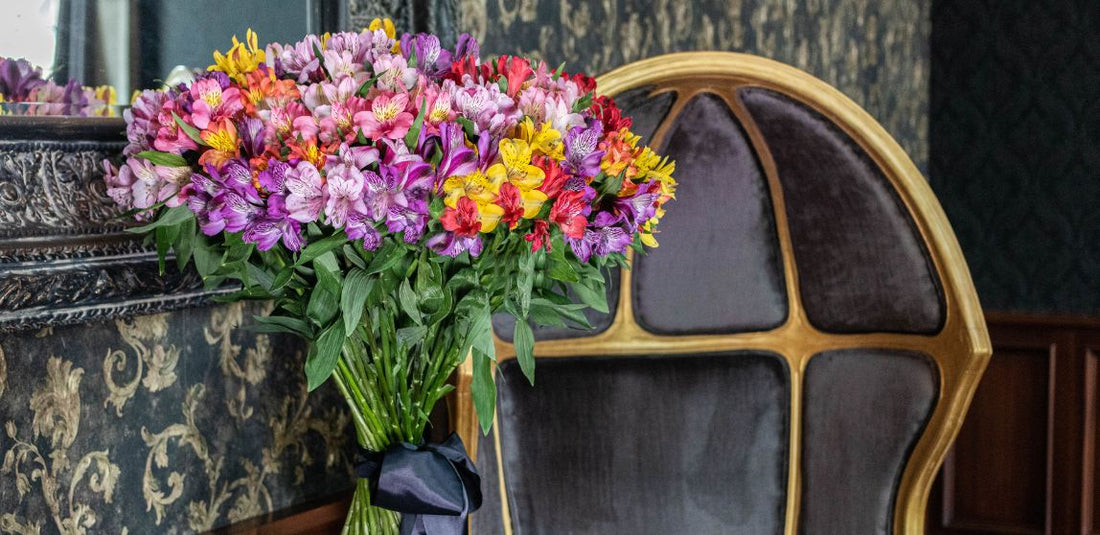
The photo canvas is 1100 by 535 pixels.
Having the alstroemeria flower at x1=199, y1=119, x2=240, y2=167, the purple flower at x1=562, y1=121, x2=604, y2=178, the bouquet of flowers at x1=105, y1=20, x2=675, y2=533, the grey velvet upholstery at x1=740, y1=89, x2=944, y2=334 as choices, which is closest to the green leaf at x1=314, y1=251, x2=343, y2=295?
the bouquet of flowers at x1=105, y1=20, x2=675, y2=533

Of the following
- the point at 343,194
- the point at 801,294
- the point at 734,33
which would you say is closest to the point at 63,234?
the point at 343,194

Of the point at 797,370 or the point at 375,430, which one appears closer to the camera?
the point at 375,430

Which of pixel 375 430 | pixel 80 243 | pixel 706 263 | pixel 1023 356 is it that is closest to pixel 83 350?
pixel 80 243

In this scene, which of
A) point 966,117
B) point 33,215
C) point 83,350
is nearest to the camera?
point 33,215

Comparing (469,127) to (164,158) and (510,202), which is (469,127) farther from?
(164,158)

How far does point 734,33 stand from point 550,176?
1.72 metres

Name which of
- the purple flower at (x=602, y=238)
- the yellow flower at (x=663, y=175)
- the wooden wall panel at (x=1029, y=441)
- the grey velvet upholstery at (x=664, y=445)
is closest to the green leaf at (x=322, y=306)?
the purple flower at (x=602, y=238)

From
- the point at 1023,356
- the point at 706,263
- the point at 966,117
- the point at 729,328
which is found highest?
the point at 966,117

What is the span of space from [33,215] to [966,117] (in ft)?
11.5

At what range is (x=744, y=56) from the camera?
1429 millimetres

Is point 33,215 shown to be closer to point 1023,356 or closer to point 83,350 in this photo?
point 83,350

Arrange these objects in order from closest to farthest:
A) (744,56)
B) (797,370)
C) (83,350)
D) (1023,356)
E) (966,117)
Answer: (83,350), (744,56), (797,370), (1023,356), (966,117)

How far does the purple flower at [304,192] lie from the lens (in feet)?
2.41

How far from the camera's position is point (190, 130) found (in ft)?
2.49
